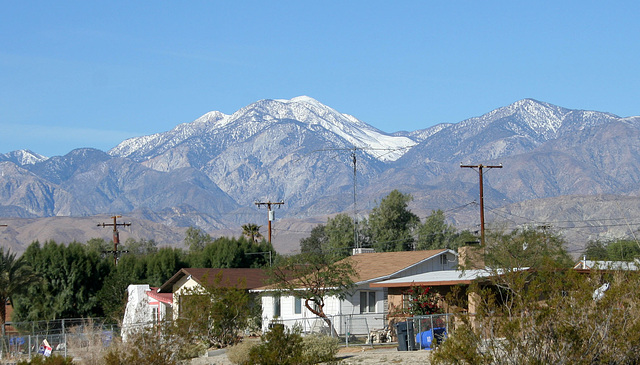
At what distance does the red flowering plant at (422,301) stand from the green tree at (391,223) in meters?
60.7

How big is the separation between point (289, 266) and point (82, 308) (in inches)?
1117

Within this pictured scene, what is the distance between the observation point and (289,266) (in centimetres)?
3978

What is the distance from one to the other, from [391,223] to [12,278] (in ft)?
178

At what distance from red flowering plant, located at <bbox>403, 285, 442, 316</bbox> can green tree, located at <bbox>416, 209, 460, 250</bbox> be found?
58391mm

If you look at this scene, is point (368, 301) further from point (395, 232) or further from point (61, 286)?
point (395, 232)

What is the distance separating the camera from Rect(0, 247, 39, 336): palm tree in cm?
5488

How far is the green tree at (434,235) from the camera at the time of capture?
319ft

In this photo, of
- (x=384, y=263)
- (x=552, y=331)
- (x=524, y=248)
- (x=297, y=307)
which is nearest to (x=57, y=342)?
(x=297, y=307)

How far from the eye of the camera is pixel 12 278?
182ft

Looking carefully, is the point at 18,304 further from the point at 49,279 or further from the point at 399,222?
the point at 399,222

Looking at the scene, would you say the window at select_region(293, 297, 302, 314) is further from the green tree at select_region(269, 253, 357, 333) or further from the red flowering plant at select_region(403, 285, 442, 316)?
the red flowering plant at select_region(403, 285, 442, 316)

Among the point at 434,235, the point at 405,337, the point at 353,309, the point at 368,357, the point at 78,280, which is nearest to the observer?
the point at 368,357

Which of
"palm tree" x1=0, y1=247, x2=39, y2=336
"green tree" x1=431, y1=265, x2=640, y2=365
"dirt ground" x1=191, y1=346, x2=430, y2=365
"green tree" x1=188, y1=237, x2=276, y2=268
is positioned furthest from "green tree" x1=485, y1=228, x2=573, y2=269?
"green tree" x1=188, y1=237, x2=276, y2=268

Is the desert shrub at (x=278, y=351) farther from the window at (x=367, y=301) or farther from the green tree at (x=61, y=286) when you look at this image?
the green tree at (x=61, y=286)
